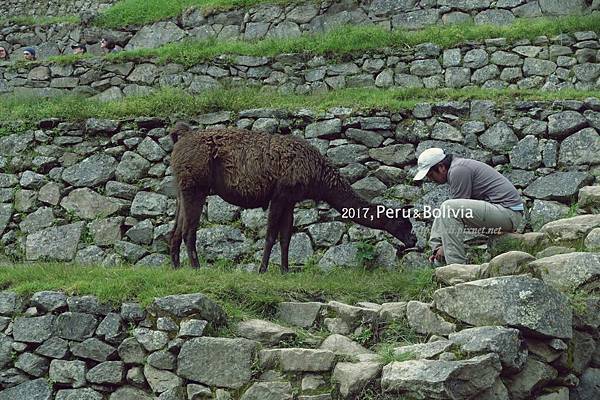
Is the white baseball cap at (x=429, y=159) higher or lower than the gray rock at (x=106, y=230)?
higher

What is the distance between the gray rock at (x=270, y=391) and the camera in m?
6.79

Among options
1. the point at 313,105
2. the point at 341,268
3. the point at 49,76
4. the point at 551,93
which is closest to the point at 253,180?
the point at 341,268

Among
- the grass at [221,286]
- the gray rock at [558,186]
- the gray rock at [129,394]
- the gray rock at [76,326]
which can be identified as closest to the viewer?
the gray rock at [129,394]

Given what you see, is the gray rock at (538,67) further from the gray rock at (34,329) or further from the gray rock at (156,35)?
the gray rock at (34,329)

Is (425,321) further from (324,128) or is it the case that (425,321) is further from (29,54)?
(29,54)

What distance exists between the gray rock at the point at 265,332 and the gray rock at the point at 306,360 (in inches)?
16.0

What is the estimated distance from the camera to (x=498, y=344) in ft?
20.9

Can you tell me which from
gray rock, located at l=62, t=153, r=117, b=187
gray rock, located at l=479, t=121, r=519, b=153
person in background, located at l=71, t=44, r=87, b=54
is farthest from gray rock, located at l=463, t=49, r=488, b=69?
person in background, located at l=71, t=44, r=87, b=54

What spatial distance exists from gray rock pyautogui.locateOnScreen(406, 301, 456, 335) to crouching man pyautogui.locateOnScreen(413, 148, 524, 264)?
3.88ft

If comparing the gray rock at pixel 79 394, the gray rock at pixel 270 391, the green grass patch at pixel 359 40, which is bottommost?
the gray rock at pixel 79 394

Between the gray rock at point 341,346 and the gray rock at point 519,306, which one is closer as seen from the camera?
the gray rock at point 519,306

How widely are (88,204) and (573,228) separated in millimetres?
7044

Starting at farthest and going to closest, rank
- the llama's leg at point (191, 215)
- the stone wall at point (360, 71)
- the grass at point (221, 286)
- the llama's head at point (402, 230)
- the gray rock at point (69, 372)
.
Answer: the stone wall at point (360, 71)
the llama's head at point (402, 230)
the llama's leg at point (191, 215)
the grass at point (221, 286)
the gray rock at point (69, 372)

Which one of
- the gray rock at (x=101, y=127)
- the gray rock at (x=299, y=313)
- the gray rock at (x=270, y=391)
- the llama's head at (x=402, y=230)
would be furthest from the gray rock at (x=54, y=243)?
the gray rock at (x=270, y=391)
